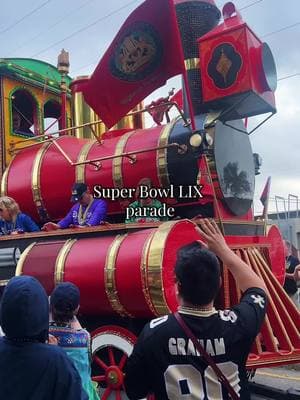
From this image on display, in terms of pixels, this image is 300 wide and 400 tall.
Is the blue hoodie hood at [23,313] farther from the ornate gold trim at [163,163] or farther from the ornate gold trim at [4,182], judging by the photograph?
the ornate gold trim at [4,182]

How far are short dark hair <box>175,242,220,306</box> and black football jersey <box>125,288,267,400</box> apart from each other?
0.06 meters

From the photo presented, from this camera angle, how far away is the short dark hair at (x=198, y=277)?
1.49 metres

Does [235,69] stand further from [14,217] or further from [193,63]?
[14,217]

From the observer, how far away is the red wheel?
3.66 meters

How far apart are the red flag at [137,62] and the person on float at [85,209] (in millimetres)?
681

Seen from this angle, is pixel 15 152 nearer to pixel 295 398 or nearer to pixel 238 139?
pixel 238 139

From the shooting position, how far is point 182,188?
13.9 ft

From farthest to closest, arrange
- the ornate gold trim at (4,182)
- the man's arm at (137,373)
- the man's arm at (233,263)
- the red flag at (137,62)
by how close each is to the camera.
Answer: the ornate gold trim at (4,182) < the red flag at (137,62) < the man's arm at (233,263) < the man's arm at (137,373)

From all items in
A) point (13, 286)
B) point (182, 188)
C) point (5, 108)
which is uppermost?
point (5, 108)

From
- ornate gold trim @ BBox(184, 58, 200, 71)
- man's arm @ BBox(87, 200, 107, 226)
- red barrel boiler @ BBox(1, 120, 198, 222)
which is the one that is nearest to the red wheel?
man's arm @ BBox(87, 200, 107, 226)

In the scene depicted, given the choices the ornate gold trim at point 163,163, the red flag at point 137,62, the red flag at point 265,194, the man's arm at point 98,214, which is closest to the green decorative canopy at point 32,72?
the red flag at point 137,62

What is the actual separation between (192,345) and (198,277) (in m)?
0.21

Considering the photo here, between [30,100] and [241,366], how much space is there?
17.3 ft

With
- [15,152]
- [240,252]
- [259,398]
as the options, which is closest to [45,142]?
[15,152]
